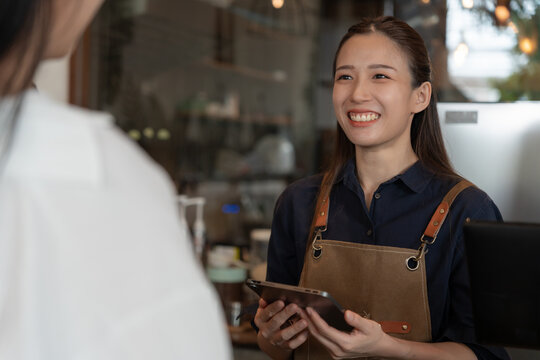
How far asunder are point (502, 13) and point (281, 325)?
56.3 inches

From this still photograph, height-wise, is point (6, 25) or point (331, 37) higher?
point (331, 37)

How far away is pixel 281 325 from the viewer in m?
1.36

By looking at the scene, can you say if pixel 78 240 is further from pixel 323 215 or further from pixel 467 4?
pixel 467 4

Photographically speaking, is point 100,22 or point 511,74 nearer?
point 511,74

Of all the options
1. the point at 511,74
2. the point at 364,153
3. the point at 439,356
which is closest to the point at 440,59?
the point at 511,74

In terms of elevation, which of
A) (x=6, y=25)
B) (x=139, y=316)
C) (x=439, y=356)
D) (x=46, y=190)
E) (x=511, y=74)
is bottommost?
(x=439, y=356)

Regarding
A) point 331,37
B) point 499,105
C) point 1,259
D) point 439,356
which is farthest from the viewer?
point 331,37

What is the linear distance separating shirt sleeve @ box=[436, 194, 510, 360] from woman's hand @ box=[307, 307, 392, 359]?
0.67 feet

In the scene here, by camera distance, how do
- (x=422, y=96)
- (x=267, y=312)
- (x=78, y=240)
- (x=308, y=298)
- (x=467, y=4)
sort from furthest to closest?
(x=467, y=4) → (x=422, y=96) → (x=267, y=312) → (x=308, y=298) → (x=78, y=240)

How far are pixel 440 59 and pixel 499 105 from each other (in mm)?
355

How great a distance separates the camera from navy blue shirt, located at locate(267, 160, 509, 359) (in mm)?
1386

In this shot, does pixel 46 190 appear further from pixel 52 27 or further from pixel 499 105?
pixel 499 105

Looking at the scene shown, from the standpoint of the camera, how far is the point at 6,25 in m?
0.50

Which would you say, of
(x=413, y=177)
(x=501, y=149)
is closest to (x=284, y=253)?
(x=413, y=177)
